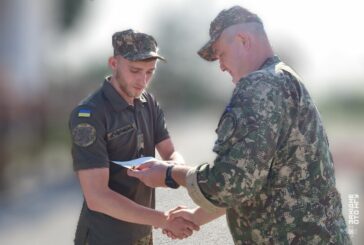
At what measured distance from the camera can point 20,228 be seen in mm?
5715

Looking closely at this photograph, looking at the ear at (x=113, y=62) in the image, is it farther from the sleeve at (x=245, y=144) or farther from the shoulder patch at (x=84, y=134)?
the sleeve at (x=245, y=144)

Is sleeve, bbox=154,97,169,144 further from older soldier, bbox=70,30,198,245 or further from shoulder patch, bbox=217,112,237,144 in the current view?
shoulder patch, bbox=217,112,237,144

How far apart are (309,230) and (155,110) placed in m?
1.10

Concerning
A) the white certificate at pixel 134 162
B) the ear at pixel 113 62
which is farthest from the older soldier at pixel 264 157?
the ear at pixel 113 62

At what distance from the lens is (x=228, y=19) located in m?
1.64

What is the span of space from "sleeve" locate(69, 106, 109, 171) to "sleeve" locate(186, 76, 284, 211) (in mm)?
637

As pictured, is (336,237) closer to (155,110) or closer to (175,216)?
(175,216)

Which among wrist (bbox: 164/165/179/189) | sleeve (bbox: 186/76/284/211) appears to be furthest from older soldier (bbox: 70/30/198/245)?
sleeve (bbox: 186/76/284/211)

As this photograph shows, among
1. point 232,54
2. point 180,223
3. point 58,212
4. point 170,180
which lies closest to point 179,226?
point 180,223

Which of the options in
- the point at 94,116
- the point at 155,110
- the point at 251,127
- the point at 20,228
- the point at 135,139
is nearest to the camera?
the point at 251,127

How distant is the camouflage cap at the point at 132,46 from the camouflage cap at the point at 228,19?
22.2 inches

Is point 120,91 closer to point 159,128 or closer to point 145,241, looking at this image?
point 159,128

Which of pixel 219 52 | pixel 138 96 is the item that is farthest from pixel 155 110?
pixel 219 52

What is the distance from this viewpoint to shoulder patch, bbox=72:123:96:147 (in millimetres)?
1994
